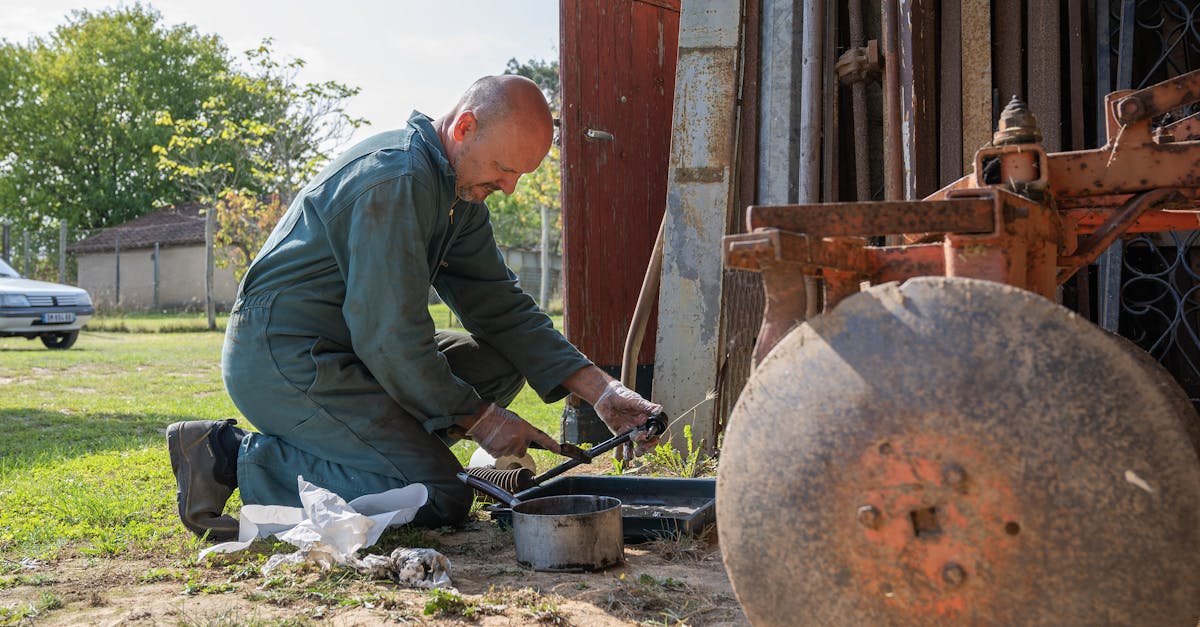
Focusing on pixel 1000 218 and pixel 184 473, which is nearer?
pixel 1000 218

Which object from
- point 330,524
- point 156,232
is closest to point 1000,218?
point 330,524

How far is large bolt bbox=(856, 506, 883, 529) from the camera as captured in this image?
139 centimetres

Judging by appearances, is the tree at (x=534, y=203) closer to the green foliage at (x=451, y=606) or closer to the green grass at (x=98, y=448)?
the green grass at (x=98, y=448)

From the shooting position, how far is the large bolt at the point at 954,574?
135cm

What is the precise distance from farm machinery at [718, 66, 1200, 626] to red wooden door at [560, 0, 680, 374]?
346cm

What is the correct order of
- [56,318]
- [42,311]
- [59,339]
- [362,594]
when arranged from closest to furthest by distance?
[362,594]
[42,311]
[56,318]
[59,339]

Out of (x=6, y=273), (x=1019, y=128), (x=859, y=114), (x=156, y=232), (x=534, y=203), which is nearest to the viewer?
(x=1019, y=128)

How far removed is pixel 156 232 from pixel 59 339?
19.4 m

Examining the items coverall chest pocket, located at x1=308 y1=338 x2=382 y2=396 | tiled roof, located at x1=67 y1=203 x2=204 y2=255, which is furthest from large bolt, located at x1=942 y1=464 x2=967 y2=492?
tiled roof, located at x1=67 y1=203 x2=204 y2=255

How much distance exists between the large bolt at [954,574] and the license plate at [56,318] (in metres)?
14.0

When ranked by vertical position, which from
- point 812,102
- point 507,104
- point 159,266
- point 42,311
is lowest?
point 42,311

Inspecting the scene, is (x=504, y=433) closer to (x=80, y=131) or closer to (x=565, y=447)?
(x=565, y=447)

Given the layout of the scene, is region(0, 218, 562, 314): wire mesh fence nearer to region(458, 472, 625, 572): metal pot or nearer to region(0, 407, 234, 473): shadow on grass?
region(0, 407, 234, 473): shadow on grass

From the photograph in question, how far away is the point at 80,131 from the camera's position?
37.3 metres
